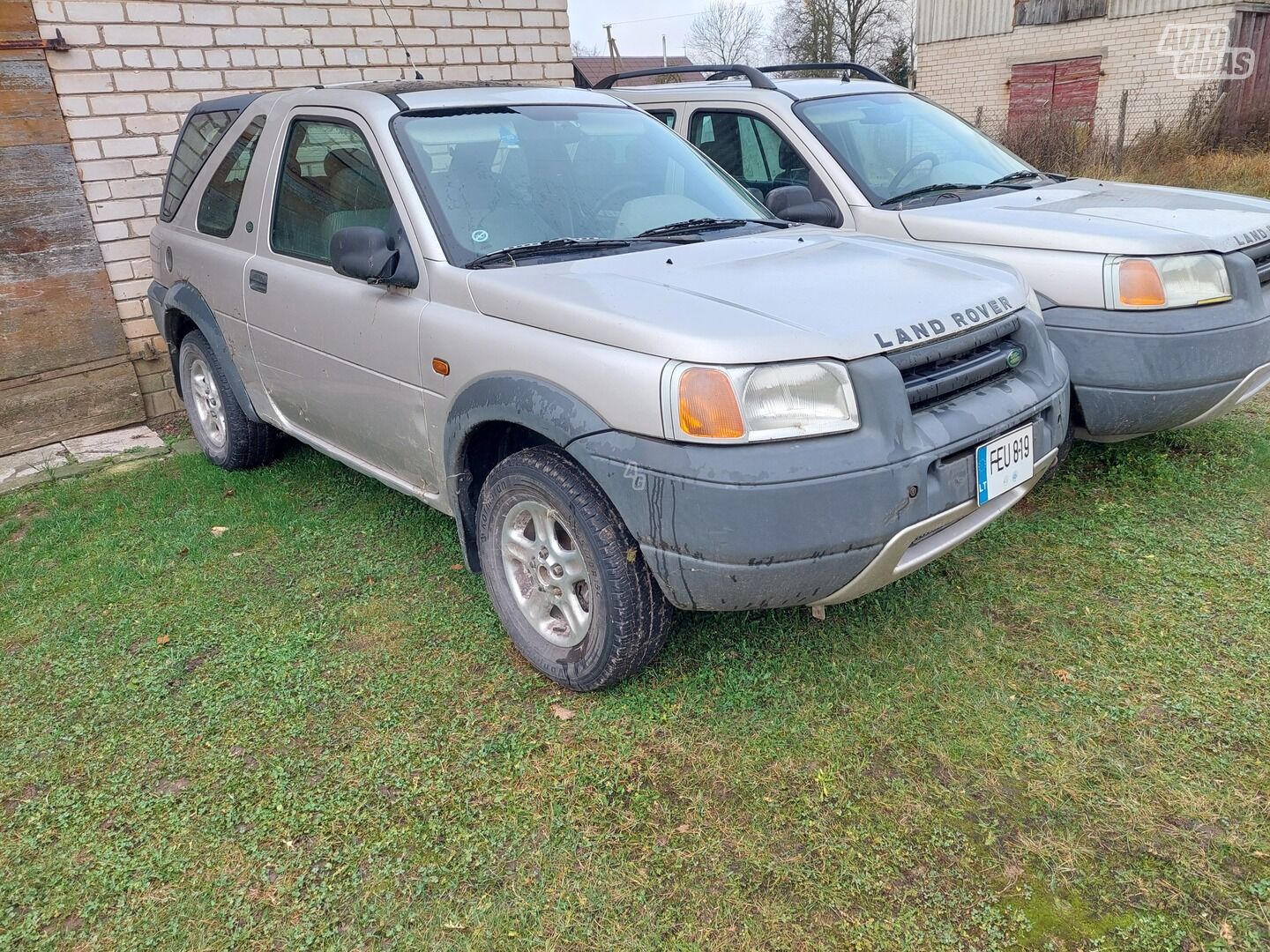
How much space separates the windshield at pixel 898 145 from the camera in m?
4.84

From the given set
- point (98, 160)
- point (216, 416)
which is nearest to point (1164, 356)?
point (216, 416)

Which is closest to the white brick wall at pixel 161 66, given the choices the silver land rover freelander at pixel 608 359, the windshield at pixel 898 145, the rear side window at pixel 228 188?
the rear side window at pixel 228 188

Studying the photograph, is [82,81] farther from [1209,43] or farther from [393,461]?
[1209,43]

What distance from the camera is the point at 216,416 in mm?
5102

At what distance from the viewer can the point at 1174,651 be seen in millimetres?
3066

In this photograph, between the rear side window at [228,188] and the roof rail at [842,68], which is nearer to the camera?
the rear side window at [228,188]

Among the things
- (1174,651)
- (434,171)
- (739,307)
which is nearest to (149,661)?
(434,171)

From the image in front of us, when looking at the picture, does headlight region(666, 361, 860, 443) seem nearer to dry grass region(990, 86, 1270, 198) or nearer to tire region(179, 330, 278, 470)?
tire region(179, 330, 278, 470)

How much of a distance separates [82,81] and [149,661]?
4164 millimetres

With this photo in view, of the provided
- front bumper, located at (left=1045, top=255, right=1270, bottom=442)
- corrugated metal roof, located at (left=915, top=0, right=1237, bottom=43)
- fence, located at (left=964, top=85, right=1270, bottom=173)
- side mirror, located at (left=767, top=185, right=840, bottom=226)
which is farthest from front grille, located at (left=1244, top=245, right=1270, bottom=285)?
corrugated metal roof, located at (left=915, top=0, right=1237, bottom=43)

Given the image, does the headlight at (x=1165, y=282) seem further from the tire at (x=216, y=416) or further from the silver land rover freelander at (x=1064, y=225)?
the tire at (x=216, y=416)

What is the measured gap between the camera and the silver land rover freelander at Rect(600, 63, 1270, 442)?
3.81m

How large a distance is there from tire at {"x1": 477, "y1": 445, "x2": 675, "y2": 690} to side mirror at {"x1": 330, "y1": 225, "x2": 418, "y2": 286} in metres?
0.83

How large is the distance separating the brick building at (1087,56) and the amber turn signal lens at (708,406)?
16540 mm
